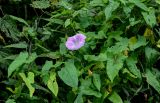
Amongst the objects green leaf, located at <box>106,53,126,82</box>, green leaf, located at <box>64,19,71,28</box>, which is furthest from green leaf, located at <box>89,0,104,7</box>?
green leaf, located at <box>106,53,126,82</box>

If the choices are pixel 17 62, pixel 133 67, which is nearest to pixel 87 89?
pixel 133 67

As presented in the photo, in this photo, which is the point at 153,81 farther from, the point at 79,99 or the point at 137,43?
the point at 79,99

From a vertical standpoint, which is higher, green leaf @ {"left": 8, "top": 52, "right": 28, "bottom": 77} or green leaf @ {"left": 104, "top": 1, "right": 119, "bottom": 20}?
green leaf @ {"left": 104, "top": 1, "right": 119, "bottom": 20}

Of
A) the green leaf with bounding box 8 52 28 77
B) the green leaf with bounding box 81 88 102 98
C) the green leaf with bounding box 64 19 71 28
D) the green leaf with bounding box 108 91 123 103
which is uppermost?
the green leaf with bounding box 64 19 71 28

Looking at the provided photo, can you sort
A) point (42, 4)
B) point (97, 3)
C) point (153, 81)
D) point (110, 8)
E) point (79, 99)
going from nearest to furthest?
point (79, 99) < point (153, 81) < point (110, 8) < point (97, 3) < point (42, 4)

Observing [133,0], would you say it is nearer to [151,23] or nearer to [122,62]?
[151,23]

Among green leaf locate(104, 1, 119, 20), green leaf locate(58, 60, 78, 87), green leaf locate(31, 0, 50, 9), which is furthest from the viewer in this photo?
green leaf locate(31, 0, 50, 9)

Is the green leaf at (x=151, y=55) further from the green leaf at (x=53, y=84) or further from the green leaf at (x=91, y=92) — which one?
the green leaf at (x=53, y=84)

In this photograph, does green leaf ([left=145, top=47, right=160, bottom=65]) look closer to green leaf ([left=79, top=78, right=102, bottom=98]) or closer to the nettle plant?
the nettle plant
